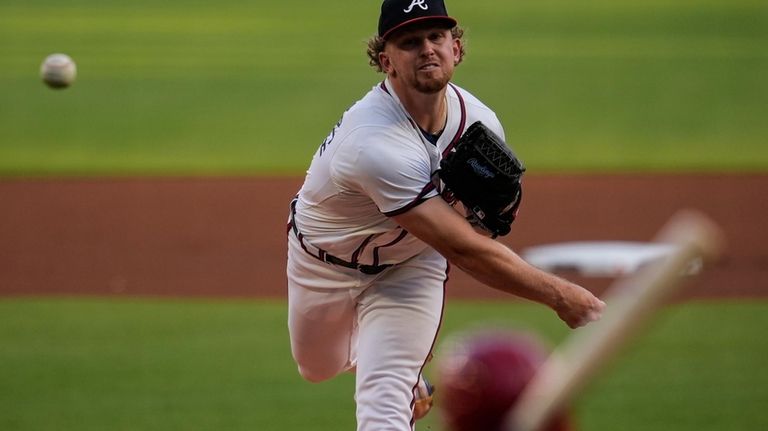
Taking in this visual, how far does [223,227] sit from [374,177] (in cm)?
711

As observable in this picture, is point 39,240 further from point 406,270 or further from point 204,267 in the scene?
point 406,270

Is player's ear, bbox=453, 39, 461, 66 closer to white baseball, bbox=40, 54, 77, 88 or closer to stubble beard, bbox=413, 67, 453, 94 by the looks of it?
stubble beard, bbox=413, 67, 453, 94

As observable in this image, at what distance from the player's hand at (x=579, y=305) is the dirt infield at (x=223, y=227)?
4.96 meters

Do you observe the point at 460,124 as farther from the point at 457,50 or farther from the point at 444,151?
the point at 457,50

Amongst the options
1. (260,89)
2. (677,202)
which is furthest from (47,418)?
(260,89)

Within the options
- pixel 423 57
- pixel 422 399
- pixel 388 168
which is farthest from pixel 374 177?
pixel 422 399

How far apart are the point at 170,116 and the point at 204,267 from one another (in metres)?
7.05

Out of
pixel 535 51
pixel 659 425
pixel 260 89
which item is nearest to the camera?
pixel 659 425

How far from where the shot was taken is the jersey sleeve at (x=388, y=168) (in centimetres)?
489

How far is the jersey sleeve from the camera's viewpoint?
16.0 feet

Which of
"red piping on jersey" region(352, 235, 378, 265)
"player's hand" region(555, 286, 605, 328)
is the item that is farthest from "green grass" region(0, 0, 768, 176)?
"player's hand" region(555, 286, 605, 328)

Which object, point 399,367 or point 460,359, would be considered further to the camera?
point 399,367

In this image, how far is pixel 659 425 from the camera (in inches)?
268

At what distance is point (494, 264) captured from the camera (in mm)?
4820
